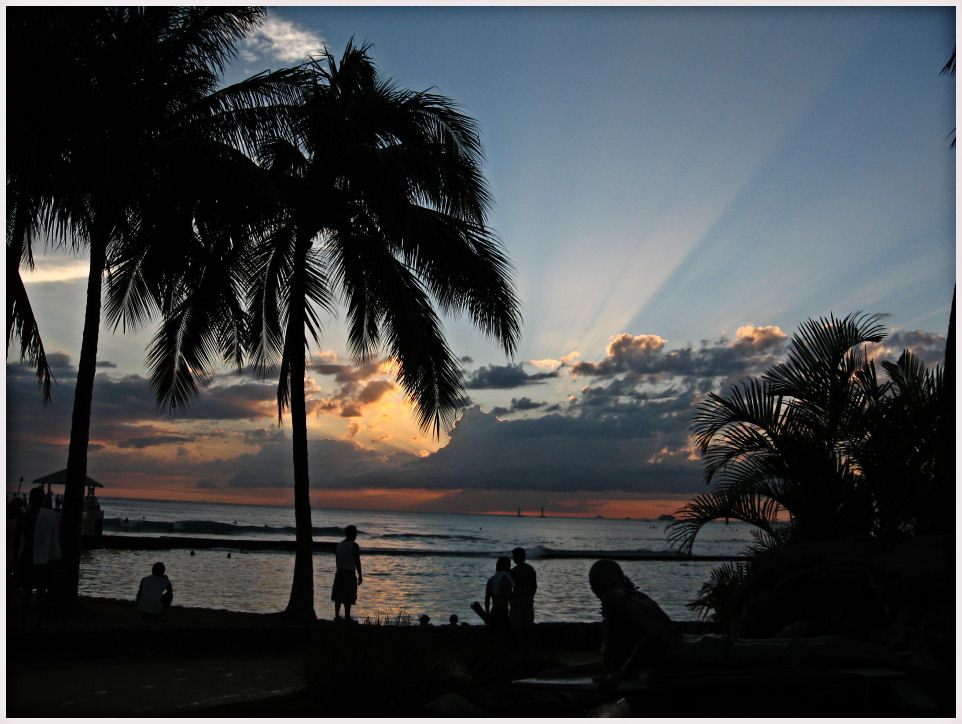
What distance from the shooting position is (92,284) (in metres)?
12.4

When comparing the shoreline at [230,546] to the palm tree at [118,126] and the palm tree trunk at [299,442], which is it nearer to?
the palm tree trunk at [299,442]

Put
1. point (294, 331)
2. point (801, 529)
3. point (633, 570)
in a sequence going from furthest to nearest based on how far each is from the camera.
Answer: point (633, 570), point (294, 331), point (801, 529)

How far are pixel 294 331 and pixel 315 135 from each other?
3.33 meters

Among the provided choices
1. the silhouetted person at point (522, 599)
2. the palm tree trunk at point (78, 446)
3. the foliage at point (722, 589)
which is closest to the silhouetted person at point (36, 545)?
the palm tree trunk at point (78, 446)

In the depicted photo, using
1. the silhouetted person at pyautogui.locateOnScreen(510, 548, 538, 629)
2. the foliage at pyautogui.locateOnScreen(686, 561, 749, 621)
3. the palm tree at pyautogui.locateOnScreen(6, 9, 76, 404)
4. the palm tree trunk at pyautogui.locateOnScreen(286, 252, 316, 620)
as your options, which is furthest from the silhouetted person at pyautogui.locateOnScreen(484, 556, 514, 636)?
the palm tree at pyautogui.locateOnScreen(6, 9, 76, 404)

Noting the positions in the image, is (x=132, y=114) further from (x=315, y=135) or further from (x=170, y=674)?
(x=170, y=674)

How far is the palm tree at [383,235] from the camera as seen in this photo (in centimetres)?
1367

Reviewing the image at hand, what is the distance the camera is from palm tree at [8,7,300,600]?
1034 centimetres

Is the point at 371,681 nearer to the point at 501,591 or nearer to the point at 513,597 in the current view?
the point at 513,597

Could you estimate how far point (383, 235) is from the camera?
593 inches

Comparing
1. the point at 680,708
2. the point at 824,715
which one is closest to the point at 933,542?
the point at 824,715

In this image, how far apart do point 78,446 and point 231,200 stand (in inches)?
167

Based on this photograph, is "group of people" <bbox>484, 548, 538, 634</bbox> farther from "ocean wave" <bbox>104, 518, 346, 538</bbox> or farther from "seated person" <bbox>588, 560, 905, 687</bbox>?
"ocean wave" <bbox>104, 518, 346, 538</bbox>

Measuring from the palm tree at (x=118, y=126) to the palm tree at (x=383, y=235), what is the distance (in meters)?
1.52
